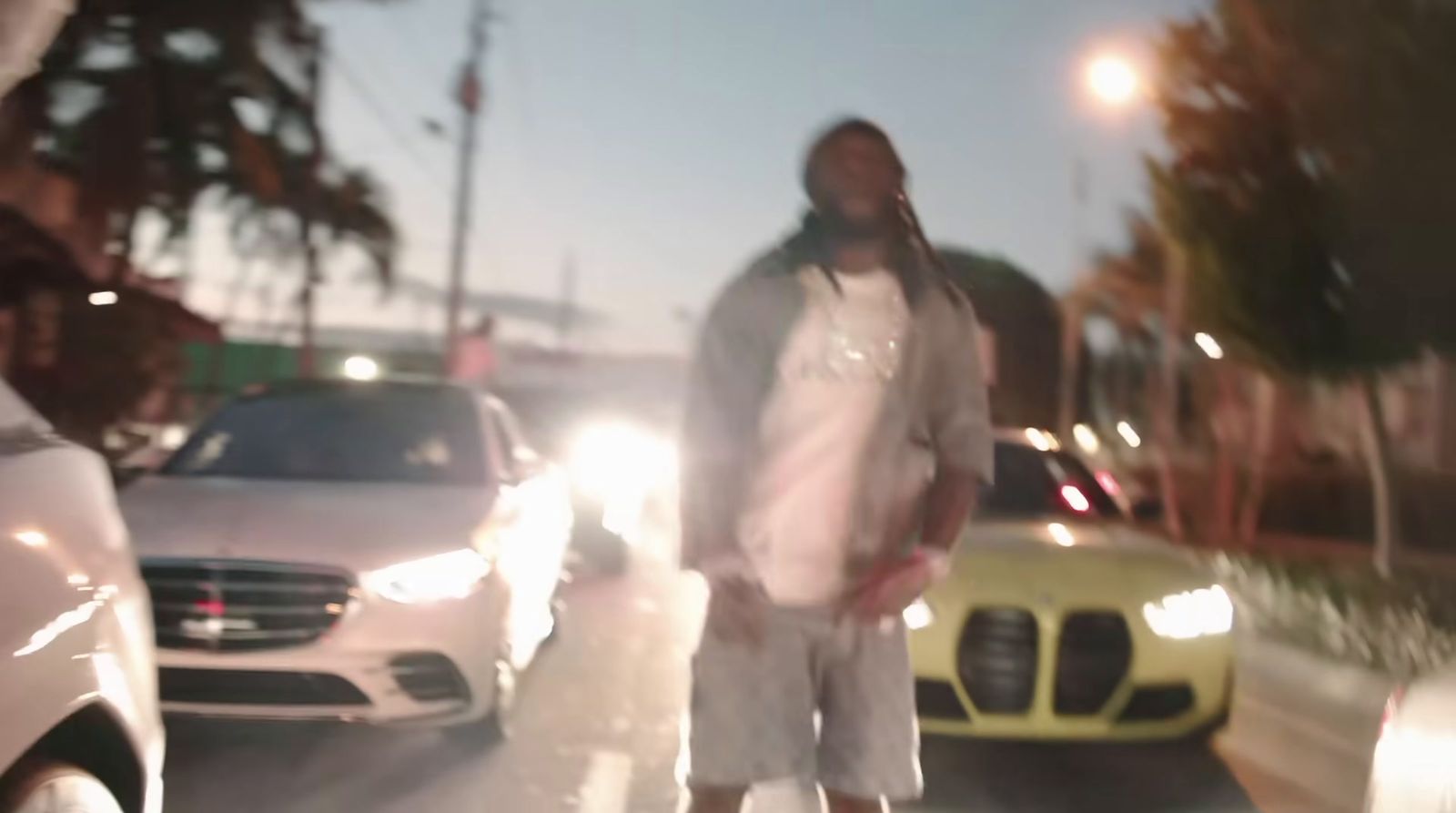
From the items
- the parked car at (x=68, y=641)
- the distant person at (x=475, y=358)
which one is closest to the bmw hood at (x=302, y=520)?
the parked car at (x=68, y=641)

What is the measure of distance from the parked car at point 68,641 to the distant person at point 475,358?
25538mm

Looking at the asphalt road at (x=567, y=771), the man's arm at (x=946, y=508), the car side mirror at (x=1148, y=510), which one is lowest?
the asphalt road at (x=567, y=771)

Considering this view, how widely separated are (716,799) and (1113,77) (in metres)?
12.9

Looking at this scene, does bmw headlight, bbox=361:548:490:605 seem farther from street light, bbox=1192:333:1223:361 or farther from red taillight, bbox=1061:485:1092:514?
street light, bbox=1192:333:1223:361

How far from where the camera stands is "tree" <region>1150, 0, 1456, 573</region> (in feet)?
34.8

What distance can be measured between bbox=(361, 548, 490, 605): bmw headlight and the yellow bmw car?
1752 millimetres

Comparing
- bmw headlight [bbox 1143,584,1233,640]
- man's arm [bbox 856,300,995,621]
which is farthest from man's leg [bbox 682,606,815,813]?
bmw headlight [bbox 1143,584,1233,640]

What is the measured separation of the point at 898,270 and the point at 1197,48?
32.9ft

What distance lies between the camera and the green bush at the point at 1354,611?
8.30 m

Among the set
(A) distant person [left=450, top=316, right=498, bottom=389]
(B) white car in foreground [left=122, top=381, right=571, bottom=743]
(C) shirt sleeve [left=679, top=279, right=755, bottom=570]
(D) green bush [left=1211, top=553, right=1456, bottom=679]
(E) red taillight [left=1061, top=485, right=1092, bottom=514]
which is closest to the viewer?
(C) shirt sleeve [left=679, top=279, right=755, bottom=570]

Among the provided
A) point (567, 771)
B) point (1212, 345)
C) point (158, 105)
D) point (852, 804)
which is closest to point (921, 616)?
point (567, 771)

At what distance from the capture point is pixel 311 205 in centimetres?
2391

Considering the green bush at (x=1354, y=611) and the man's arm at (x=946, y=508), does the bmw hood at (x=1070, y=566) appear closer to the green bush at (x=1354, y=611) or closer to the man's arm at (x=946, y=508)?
the green bush at (x=1354, y=611)

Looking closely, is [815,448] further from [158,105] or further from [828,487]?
[158,105]
